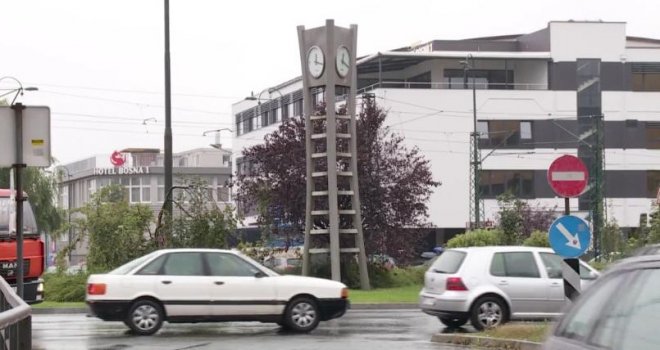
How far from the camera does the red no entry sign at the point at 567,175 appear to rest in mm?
13766

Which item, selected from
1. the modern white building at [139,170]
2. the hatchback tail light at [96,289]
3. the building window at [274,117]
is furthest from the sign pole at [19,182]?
the modern white building at [139,170]

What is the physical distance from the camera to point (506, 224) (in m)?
34.9

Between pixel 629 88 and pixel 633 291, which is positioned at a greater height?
pixel 629 88

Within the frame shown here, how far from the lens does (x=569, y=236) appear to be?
517 inches

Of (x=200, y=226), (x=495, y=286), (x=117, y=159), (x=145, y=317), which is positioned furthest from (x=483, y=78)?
(x=117, y=159)

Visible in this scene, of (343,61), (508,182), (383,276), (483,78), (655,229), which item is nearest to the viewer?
(655,229)

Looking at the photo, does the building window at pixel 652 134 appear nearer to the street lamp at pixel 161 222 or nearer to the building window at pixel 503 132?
the building window at pixel 503 132

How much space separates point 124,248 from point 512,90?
4280cm

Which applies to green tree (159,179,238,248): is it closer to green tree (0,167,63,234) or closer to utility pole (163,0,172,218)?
utility pole (163,0,172,218)

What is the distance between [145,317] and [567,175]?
7059 mm

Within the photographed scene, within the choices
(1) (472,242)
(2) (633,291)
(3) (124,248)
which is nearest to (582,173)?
(2) (633,291)

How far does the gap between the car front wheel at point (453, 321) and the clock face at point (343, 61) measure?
1341cm

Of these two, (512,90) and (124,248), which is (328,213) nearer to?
(124,248)

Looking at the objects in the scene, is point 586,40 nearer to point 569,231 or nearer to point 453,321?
point 453,321
